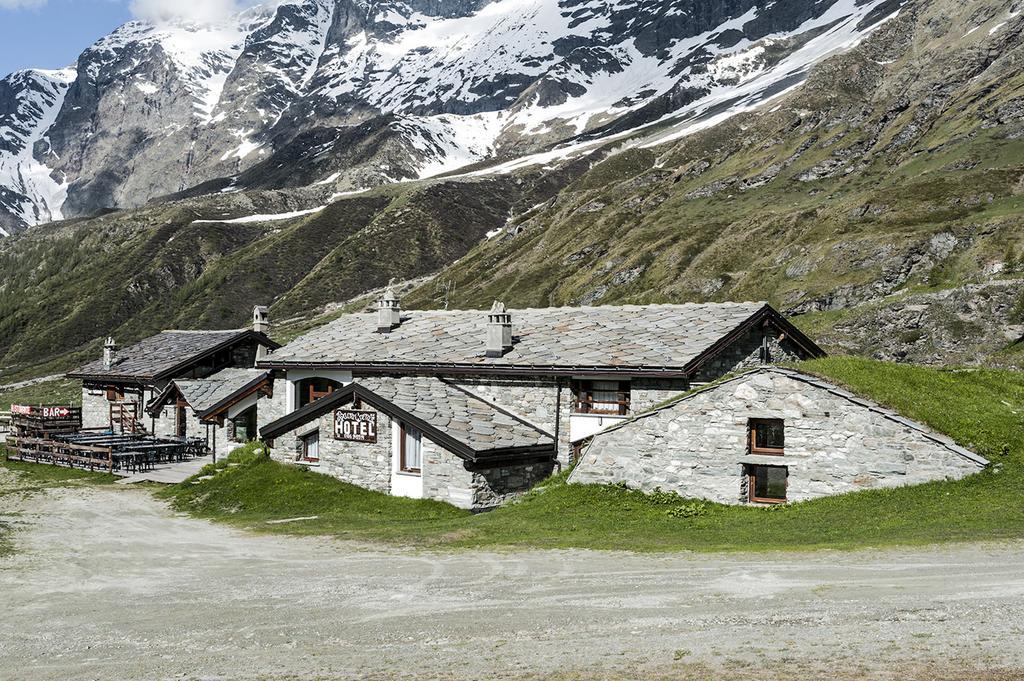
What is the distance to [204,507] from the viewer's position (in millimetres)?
31562

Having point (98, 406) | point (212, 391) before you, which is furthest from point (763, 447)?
point (98, 406)

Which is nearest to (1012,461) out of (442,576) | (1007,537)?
(1007,537)

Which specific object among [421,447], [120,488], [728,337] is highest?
[728,337]

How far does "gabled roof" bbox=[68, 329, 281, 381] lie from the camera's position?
2126 inches

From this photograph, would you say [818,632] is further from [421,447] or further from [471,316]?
[471,316]

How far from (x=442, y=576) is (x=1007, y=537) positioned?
10.7 meters

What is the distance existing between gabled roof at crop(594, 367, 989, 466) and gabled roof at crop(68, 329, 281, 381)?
35.7 m

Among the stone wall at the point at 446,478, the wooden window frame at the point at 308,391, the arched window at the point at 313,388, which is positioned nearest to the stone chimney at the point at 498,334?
the stone wall at the point at 446,478

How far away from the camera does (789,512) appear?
2195 centimetres

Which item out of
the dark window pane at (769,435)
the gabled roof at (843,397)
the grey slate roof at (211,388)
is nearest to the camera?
the gabled roof at (843,397)

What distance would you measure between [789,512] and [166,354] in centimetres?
4555

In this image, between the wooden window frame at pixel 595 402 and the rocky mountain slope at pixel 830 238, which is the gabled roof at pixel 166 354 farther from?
the rocky mountain slope at pixel 830 238

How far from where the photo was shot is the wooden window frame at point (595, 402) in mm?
29562

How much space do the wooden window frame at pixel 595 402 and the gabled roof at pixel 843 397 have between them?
12.6 feet
